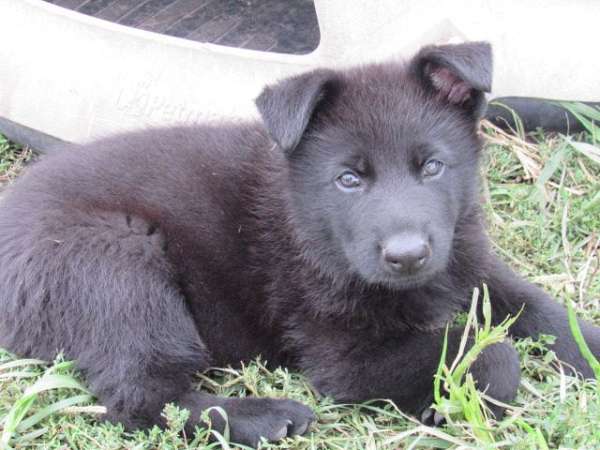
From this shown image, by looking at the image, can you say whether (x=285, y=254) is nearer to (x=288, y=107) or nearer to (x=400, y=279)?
(x=400, y=279)

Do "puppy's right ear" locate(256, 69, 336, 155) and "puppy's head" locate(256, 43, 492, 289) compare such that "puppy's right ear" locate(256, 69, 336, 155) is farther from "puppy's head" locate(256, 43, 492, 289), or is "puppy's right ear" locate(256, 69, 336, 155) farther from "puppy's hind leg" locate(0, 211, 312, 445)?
"puppy's hind leg" locate(0, 211, 312, 445)

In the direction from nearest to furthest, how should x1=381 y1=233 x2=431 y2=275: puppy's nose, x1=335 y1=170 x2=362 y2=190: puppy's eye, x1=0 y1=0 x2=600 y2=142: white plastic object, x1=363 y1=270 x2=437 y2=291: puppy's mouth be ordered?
x1=381 y1=233 x2=431 y2=275: puppy's nose, x1=363 y1=270 x2=437 y2=291: puppy's mouth, x1=335 y1=170 x2=362 y2=190: puppy's eye, x1=0 y1=0 x2=600 y2=142: white plastic object

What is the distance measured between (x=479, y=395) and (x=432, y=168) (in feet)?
2.62

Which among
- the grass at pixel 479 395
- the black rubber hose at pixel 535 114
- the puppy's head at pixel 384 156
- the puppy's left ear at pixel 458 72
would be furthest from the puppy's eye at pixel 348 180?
the black rubber hose at pixel 535 114

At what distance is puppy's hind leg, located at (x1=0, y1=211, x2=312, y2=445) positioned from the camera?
3207 millimetres

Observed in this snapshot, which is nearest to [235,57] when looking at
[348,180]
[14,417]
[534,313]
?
[348,180]

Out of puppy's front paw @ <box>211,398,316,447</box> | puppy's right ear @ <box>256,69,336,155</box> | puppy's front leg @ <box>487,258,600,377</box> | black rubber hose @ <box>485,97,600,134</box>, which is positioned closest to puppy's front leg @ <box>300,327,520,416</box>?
puppy's front paw @ <box>211,398,316,447</box>

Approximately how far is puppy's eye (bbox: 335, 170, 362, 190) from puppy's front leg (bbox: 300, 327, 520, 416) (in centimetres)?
54

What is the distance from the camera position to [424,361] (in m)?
3.22

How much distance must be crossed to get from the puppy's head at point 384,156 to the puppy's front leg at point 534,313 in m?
0.44

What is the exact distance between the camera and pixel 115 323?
3.26m

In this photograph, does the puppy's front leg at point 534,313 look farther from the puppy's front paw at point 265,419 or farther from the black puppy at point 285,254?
the puppy's front paw at point 265,419

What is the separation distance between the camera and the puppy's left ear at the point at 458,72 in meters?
2.95

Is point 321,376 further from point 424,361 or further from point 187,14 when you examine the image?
point 187,14
